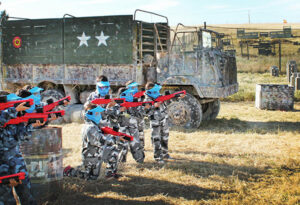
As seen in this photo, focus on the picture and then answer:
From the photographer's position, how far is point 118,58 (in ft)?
32.7

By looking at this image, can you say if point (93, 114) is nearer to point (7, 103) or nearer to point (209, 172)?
point (7, 103)

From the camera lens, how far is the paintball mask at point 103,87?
612cm

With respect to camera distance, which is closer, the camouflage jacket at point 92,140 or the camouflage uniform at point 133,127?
the camouflage jacket at point 92,140

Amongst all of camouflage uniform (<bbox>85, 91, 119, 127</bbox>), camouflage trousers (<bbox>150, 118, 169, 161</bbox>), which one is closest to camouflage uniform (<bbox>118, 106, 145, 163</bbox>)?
camouflage uniform (<bbox>85, 91, 119, 127</bbox>)

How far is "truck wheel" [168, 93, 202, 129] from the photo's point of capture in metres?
9.54

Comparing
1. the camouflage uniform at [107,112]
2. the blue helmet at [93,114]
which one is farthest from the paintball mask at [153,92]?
the blue helmet at [93,114]

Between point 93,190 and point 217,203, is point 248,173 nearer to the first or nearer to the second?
point 217,203

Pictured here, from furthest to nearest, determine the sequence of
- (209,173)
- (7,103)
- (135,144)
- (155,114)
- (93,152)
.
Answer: (155,114) < (135,144) < (209,173) < (93,152) < (7,103)

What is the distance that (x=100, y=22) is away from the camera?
10.1 metres

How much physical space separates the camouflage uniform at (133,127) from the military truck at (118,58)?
331 centimetres

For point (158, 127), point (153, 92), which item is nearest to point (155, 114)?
point (158, 127)

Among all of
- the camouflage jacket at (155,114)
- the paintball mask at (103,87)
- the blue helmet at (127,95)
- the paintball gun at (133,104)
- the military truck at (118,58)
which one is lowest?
the camouflage jacket at (155,114)

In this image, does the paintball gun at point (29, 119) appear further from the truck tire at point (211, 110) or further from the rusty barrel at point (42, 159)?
the truck tire at point (211, 110)

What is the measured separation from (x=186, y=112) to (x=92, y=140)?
485 cm
